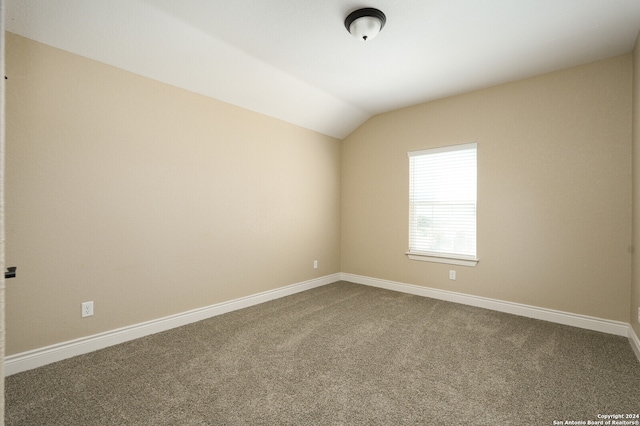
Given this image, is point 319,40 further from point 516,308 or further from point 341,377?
point 516,308

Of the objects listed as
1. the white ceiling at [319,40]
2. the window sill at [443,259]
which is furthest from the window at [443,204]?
the white ceiling at [319,40]

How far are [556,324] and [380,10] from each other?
342cm

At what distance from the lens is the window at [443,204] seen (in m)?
3.82

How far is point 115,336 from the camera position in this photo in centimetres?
263

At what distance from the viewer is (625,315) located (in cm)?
287

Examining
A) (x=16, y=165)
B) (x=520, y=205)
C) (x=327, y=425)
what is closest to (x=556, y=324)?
(x=520, y=205)

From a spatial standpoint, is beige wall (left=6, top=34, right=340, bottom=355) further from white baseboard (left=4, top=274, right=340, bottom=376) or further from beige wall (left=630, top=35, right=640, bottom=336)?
beige wall (left=630, top=35, right=640, bottom=336)

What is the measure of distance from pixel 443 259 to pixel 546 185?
1.41 meters

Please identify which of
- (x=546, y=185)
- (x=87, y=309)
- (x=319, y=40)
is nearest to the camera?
(x=87, y=309)

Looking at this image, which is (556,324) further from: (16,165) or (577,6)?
(16,165)

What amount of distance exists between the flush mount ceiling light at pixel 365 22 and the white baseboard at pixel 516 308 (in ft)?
10.4

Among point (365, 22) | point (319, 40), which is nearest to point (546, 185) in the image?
point (365, 22)

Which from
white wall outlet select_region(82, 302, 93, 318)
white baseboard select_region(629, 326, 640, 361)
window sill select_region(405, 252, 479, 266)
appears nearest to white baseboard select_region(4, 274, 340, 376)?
white wall outlet select_region(82, 302, 93, 318)

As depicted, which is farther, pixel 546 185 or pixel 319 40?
pixel 546 185
